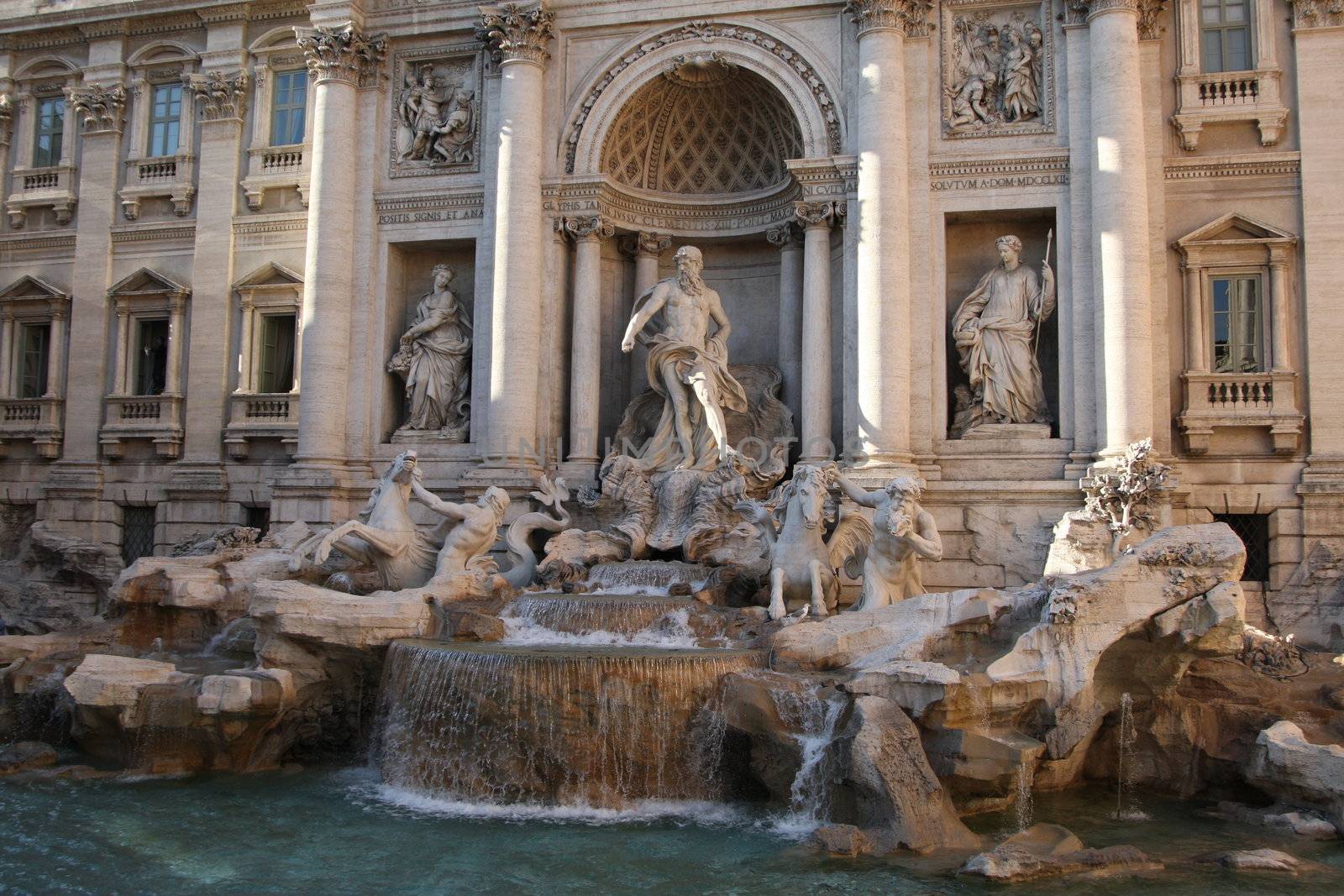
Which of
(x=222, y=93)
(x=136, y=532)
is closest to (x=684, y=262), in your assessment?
(x=222, y=93)

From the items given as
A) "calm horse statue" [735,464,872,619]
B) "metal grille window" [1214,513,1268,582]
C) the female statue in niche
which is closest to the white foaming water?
"calm horse statue" [735,464,872,619]

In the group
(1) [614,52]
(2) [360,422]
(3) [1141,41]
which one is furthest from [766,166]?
(2) [360,422]

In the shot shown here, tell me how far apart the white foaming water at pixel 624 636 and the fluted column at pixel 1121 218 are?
21.0ft

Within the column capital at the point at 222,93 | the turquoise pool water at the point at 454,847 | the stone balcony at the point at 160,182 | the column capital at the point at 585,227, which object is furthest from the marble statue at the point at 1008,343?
the stone balcony at the point at 160,182

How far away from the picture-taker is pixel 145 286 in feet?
68.7

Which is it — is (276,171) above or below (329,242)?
above

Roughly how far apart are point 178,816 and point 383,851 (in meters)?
2.28

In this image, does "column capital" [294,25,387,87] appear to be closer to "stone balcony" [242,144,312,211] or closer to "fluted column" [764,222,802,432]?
"stone balcony" [242,144,312,211]

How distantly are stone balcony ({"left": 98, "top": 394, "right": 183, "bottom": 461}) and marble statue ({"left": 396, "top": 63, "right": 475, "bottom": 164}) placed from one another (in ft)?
19.5

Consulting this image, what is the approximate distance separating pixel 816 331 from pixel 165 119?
492 inches

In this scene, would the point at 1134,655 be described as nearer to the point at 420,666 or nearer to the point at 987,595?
the point at 987,595

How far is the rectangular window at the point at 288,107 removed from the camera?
20.5 metres

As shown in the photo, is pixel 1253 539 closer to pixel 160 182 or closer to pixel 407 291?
pixel 407 291

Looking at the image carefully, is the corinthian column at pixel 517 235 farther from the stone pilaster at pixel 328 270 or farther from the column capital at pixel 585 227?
the stone pilaster at pixel 328 270
